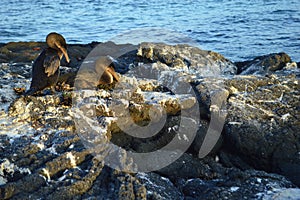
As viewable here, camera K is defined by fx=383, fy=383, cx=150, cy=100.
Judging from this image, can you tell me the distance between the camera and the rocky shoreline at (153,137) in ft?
13.7

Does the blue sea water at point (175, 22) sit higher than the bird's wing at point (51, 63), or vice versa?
the bird's wing at point (51, 63)

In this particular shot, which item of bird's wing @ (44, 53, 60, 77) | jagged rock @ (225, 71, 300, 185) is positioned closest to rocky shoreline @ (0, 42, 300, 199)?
jagged rock @ (225, 71, 300, 185)

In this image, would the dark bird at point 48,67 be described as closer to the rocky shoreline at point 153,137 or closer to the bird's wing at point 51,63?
the bird's wing at point 51,63

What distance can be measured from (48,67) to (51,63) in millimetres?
98

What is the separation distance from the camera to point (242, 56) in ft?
41.9

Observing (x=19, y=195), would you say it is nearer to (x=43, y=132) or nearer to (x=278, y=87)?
(x=43, y=132)

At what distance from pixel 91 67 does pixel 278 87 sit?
319cm

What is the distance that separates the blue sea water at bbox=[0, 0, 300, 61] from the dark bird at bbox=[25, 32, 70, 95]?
7610 mm

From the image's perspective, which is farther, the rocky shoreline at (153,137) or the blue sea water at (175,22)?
the blue sea water at (175,22)

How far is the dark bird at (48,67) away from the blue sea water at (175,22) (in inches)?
300

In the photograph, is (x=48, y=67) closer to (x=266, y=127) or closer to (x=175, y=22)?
(x=266, y=127)

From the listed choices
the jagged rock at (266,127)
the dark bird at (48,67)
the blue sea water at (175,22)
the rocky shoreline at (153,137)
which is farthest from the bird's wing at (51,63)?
the blue sea water at (175,22)

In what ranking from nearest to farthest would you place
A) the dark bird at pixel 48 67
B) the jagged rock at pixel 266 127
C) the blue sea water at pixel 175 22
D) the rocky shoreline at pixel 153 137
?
the rocky shoreline at pixel 153 137
the jagged rock at pixel 266 127
the dark bird at pixel 48 67
the blue sea water at pixel 175 22

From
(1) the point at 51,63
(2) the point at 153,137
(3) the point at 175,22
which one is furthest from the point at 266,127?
(3) the point at 175,22
